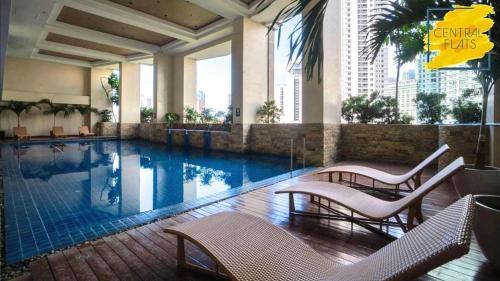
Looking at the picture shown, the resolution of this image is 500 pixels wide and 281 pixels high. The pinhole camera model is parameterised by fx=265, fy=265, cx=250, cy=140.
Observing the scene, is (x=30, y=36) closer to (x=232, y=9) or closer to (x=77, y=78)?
(x=77, y=78)

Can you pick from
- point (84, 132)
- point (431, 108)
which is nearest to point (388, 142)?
point (431, 108)

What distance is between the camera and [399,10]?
2.41 meters

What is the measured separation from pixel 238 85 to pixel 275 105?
5.17 ft

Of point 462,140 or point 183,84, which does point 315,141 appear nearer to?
point 462,140

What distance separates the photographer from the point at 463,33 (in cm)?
219

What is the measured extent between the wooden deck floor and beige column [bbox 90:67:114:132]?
56.8 ft

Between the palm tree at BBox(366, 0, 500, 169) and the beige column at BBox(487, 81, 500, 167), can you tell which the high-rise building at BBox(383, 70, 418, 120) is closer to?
the beige column at BBox(487, 81, 500, 167)

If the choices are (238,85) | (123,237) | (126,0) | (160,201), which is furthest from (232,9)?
(123,237)

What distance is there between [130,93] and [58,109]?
4.43m

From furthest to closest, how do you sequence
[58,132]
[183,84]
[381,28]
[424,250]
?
[58,132]
[183,84]
[381,28]
[424,250]

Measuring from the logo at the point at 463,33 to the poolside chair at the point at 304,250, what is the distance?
157 centimetres

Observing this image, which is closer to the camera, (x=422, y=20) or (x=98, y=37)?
(x=422, y=20)

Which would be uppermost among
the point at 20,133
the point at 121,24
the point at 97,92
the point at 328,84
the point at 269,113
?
the point at 121,24

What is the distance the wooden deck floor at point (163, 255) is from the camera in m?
1.84
